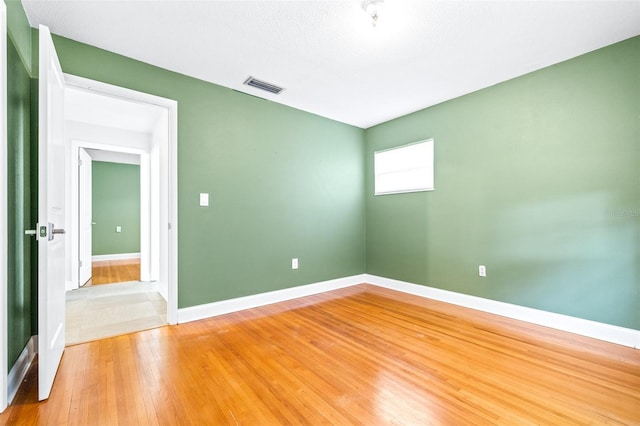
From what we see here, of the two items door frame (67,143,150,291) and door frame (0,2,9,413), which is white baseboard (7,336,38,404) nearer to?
door frame (0,2,9,413)

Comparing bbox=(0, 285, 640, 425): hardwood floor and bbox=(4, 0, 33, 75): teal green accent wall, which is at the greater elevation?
bbox=(4, 0, 33, 75): teal green accent wall

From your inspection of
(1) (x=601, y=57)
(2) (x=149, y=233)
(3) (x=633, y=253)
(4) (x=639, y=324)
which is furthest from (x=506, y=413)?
(2) (x=149, y=233)

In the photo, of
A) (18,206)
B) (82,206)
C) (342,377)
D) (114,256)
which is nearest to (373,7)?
(342,377)

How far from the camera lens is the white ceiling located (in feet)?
6.18

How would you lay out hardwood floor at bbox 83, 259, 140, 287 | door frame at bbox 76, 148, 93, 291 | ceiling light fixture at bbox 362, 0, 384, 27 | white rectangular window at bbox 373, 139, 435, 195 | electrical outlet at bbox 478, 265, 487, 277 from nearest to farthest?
ceiling light fixture at bbox 362, 0, 384, 27 < electrical outlet at bbox 478, 265, 487, 277 < white rectangular window at bbox 373, 139, 435, 195 < door frame at bbox 76, 148, 93, 291 < hardwood floor at bbox 83, 259, 140, 287

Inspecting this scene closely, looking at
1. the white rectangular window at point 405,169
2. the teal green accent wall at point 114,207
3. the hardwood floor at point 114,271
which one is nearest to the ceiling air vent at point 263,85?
Answer: the white rectangular window at point 405,169

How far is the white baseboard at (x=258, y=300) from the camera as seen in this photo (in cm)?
276

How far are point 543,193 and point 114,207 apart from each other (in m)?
8.34

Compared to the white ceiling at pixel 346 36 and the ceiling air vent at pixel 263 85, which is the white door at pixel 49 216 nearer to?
the white ceiling at pixel 346 36

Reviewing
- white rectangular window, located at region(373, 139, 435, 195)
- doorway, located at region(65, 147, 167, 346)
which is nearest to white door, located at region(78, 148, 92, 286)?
doorway, located at region(65, 147, 167, 346)

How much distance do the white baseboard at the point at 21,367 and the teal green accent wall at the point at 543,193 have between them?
143 inches

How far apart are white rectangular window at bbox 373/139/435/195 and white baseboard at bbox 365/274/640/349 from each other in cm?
130

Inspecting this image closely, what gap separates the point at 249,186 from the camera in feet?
10.5

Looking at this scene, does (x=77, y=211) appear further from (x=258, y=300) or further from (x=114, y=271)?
(x=258, y=300)
